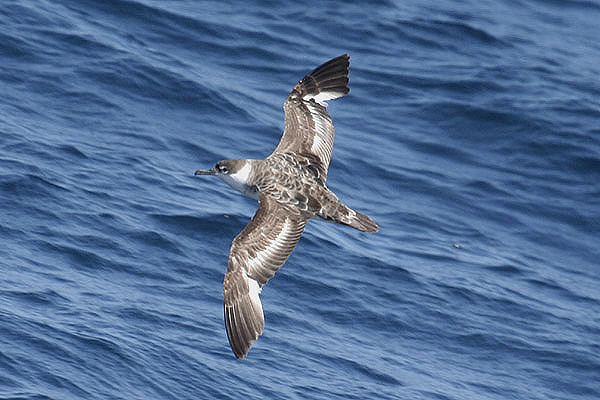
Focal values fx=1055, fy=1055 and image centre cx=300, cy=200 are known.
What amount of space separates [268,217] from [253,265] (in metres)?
0.44

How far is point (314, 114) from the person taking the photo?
10609mm

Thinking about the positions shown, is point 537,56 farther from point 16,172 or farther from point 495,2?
point 16,172

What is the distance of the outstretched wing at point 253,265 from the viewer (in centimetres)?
845

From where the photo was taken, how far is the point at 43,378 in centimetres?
888

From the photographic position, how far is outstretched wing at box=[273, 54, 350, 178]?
1019 centimetres

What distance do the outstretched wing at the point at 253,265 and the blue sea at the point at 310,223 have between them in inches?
55.3

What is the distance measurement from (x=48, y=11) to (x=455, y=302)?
24.3 feet

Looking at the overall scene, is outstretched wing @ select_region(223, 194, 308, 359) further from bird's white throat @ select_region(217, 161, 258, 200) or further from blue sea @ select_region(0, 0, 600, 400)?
blue sea @ select_region(0, 0, 600, 400)

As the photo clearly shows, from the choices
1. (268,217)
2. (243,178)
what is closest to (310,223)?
(243,178)

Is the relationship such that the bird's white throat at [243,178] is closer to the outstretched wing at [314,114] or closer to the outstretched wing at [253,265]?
the outstretched wing at [253,265]

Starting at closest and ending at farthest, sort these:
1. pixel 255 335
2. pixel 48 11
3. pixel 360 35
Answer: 1. pixel 255 335
2. pixel 48 11
3. pixel 360 35

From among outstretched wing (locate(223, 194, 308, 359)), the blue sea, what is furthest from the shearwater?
the blue sea

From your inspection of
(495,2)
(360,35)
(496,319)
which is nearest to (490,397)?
(496,319)

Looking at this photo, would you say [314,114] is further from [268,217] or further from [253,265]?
[253,265]
